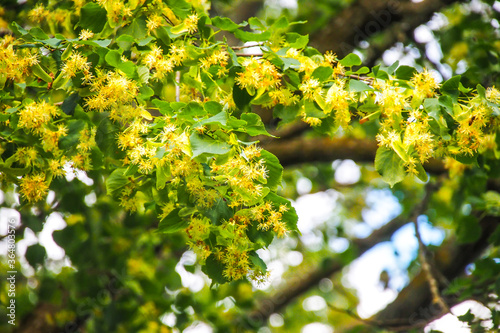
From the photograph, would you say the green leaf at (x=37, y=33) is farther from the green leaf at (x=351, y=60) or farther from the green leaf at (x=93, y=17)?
the green leaf at (x=351, y=60)

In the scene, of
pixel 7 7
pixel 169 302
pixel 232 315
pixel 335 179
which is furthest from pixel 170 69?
pixel 335 179

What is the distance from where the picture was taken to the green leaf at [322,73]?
1.32 meters

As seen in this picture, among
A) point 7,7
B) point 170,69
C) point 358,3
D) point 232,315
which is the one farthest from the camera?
point 232,315

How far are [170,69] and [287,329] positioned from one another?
5218 millimetres

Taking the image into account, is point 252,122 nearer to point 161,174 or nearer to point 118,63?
point 161,174

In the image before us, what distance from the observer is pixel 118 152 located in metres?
1.36

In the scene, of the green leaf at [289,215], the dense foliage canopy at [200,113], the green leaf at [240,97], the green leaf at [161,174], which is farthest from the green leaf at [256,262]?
the green leaf at [240,97]

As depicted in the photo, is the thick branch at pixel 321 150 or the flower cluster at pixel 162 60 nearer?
the flower cluster at pixel 162 60

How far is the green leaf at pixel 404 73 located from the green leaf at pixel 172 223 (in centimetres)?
77

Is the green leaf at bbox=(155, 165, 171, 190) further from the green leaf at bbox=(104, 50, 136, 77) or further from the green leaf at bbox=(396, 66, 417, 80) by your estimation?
the green leaf at bbox=(396, 66, 417, 80)

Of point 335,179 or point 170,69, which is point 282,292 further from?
point 170,69

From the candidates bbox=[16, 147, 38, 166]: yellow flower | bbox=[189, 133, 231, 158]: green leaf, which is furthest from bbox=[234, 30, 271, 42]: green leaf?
bbox=[16, 147, 38, 166]: yellow flower

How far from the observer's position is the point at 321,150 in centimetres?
311

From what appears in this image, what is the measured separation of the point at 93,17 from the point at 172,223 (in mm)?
699
